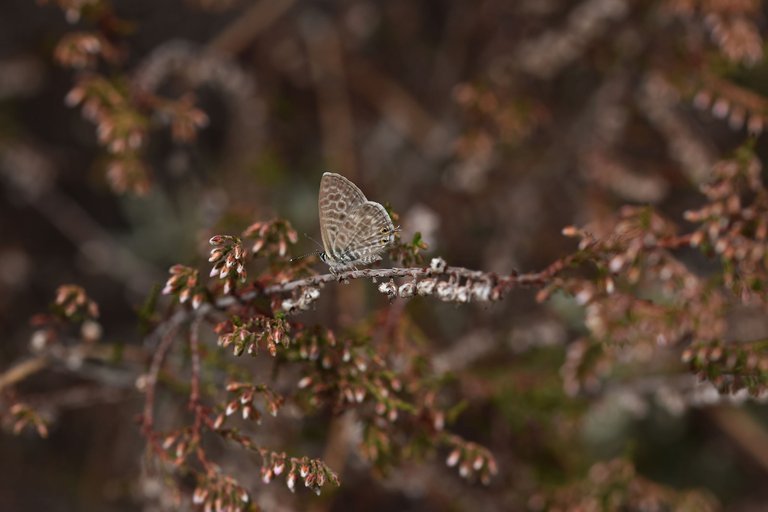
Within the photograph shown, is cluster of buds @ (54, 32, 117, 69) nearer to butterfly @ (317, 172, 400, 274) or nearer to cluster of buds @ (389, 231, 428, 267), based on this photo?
butterfly @ (317, 172, 400, 274)

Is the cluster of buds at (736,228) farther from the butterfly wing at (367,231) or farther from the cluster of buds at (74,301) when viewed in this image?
the cluster of buds at (74,301)

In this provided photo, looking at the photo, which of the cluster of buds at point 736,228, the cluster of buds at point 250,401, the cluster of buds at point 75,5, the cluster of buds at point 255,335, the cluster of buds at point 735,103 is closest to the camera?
the cluster of buds at point 255,335

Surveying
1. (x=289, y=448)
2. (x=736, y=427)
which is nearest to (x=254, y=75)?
(x=289, y=448)

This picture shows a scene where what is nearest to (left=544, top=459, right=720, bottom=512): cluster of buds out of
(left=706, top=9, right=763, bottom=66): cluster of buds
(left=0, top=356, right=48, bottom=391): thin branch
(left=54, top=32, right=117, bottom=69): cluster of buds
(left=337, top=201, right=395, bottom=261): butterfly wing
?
(left=337, top=201, right=395, bottom=261): butterfly wing

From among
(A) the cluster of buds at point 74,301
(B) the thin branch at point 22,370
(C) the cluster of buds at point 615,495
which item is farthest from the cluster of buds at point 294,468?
(C) the cluster of buds at point 615,495

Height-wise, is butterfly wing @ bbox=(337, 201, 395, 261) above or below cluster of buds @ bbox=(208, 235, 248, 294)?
above

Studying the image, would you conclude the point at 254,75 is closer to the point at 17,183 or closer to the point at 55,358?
the point at 17,183
